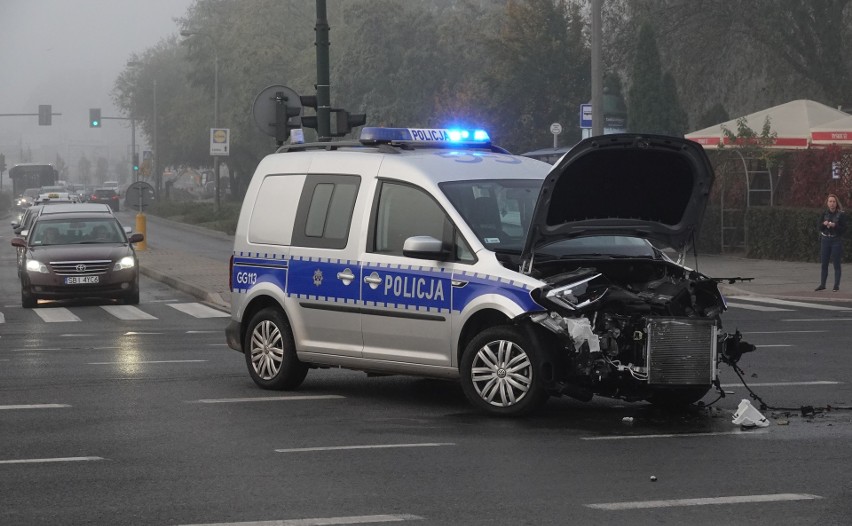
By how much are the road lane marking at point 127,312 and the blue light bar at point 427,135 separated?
10102 mm

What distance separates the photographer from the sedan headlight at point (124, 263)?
24531 millimetres

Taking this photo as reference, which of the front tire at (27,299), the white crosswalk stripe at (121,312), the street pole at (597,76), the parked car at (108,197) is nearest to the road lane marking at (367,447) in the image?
the white crosswalk stripe at (121,312)

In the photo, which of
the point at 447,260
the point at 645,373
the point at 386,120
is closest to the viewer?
the point at 645,373

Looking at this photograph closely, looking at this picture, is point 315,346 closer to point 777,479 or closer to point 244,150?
point 777,479

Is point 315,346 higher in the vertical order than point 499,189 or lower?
lower

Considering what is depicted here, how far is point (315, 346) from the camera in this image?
12266 millimetres

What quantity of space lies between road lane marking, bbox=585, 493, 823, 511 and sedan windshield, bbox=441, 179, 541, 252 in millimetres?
3684

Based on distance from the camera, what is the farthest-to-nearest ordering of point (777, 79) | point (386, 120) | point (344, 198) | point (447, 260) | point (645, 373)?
point (386, 120) < point (777, 79) < point (344, 198) < point (447, 260) < point (645, 373)

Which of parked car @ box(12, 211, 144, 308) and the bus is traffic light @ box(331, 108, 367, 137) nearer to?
parked car @ box(12, 211, 144, 308)

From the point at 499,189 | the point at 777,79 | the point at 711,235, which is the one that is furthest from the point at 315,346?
the point at 777,79

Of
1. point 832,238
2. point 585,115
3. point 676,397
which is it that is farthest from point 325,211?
point 585,115

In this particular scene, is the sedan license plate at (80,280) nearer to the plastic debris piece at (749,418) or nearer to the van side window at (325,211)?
the van side window at (325,211)

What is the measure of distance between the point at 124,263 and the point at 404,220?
13.7 m

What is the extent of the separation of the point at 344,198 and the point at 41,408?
2831 millimetres
